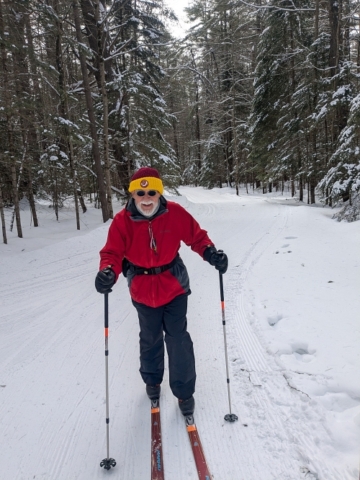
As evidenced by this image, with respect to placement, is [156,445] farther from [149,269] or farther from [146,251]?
[146,251]

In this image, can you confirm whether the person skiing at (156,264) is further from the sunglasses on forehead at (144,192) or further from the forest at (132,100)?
the forest at (132,100)

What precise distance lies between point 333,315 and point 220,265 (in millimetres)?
2297

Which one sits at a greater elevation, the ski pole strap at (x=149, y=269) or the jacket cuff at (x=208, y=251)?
the jacket cuff at (x=208, y=251)

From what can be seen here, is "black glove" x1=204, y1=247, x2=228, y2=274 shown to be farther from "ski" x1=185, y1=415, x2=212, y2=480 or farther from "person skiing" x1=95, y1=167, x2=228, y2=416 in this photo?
"ski" x1=185, y1=415, x2=212, y2=480

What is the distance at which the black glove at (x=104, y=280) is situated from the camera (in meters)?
2.53

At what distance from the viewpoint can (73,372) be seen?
352 centimetres

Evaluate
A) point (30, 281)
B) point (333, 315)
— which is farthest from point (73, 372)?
point (30, 281)

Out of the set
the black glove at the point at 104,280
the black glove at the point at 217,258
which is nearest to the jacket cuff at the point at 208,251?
the black glove at the point at 217,258

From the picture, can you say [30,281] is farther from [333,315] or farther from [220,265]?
[333,315]

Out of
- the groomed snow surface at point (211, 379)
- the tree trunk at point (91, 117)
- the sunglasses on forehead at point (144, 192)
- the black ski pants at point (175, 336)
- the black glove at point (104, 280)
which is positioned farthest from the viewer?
the tree trunk at point (91, 117)

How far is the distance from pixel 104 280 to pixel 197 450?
1.50 metres

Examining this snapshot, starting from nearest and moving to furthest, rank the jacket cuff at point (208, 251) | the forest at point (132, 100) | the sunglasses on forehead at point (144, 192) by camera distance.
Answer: the sunglasses on forehead at point (144, 192) < the jacket cuff at point (208, 251) < the forest at point (132, 100)

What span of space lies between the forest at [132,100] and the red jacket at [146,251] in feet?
25.8

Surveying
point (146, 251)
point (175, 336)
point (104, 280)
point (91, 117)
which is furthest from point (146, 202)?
point (91, 117)
